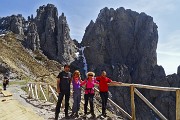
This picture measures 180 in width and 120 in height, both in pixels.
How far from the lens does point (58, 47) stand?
4769 inches

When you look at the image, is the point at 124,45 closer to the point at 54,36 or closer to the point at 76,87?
the point at 54,36

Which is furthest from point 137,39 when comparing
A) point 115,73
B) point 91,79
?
point 91,79

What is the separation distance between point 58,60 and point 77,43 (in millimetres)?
32253

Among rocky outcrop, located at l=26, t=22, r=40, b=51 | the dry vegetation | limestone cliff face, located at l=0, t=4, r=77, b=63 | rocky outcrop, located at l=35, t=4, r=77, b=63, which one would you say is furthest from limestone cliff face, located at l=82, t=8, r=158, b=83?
rocky outcrop, located at l=26, t=22, r=40, b=51

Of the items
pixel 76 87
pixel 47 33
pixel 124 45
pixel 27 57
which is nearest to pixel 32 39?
pixel 47 33

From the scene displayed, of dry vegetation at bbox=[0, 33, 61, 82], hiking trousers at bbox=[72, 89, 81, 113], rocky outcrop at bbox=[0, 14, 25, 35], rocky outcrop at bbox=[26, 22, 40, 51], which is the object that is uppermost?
rocky outcrop at bbox=[0, 14, 25, 35]

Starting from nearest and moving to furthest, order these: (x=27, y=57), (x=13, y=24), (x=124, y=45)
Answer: (x=27, y=57), (x=13, y=24), (x=124, y=45)

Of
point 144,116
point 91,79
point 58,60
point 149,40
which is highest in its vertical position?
point 149,40

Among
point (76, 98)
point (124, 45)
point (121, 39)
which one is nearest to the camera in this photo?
point (76, 98)

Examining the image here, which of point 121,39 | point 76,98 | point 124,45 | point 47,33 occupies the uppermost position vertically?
point 47,33

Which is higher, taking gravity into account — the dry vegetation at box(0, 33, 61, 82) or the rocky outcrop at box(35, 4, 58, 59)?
the rocky outcrop at box(35, 4, 58, 59)

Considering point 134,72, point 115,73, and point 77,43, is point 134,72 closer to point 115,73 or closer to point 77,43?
point 115,73

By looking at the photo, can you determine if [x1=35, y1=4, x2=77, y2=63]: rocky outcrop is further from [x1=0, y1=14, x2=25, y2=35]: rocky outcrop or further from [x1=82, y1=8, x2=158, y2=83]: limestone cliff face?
[x1=82, y1=8, x2=158, y2=83]: limestone cliff face

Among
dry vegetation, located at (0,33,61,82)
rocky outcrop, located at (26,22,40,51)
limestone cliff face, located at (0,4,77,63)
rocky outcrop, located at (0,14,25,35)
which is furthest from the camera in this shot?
rocky outcrop, located at (0,14,25,35)
